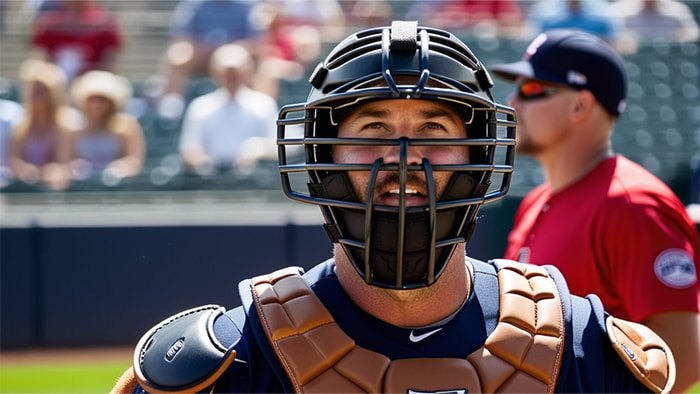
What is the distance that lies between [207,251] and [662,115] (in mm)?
4834

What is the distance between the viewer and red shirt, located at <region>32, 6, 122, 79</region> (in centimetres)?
893

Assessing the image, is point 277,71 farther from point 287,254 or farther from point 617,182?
point 617,182

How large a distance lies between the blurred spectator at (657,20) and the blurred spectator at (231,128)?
12.5ft

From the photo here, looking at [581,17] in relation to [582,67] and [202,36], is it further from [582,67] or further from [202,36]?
[582,67]

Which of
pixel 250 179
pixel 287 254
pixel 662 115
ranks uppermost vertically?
pixel 662 115

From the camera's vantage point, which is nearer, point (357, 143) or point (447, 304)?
point (357, 143)

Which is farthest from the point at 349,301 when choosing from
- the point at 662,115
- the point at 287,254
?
the point at 662,115

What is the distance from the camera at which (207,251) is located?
24.5 ft

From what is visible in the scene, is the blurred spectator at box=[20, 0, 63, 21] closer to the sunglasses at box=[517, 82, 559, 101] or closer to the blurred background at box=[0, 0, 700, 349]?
the blurred background at box=[0, 0, 700, 349]

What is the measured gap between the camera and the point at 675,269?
315 centimetres

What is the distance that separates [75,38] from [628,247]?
7.02 meters

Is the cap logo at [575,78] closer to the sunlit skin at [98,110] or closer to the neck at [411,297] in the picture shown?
the neck at [411,297]

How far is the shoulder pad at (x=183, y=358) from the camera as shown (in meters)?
1.95

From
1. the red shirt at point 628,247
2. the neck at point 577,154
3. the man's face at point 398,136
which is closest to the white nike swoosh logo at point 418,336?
the man's face at point 398,136
